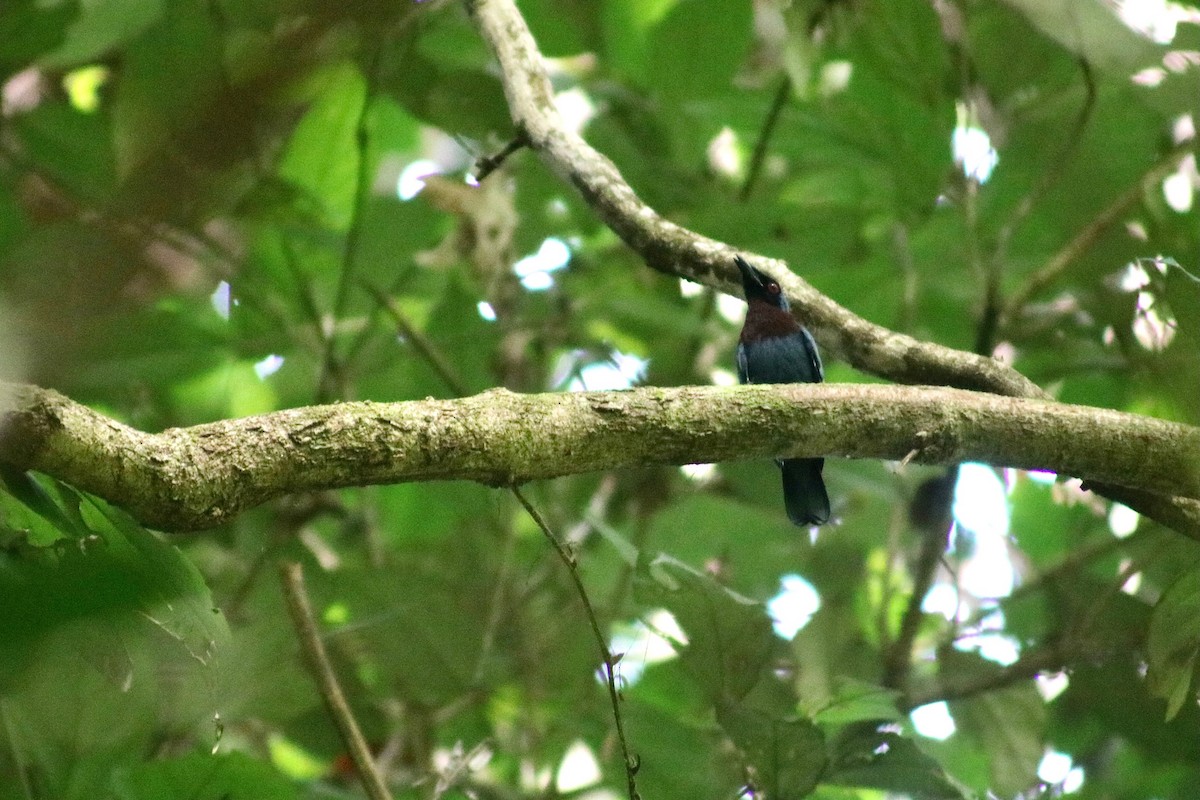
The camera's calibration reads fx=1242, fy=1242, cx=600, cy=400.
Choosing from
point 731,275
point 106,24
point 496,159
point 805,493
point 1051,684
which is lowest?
point 1051,684

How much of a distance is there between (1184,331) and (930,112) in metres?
1.61

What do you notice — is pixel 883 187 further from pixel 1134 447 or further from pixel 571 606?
pixel 1134 447

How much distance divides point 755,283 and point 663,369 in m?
1.97

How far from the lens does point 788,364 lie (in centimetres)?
409

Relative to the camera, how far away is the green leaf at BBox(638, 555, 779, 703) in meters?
2.58

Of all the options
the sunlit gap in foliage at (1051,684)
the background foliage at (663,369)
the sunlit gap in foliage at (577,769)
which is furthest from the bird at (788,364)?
the sunlit gap in foliage at (577,769)

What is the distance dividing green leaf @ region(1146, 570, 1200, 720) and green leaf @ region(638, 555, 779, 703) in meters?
0.76

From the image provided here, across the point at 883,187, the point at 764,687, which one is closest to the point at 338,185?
the point at 883,187

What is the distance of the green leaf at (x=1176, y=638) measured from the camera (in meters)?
2.40

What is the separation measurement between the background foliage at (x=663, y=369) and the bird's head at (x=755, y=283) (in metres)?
0.56

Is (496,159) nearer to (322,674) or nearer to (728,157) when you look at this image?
(322,674)

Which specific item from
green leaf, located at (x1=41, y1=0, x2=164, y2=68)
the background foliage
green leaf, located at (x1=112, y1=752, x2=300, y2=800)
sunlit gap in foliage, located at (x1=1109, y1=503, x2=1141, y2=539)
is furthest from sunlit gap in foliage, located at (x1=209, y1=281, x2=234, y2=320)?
sunlit gap in foliage, located at (x1=1109, y1=503, x2=1141, y2=539)

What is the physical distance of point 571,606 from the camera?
159 inches

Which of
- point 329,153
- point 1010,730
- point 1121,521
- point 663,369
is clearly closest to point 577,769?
point 663,369
